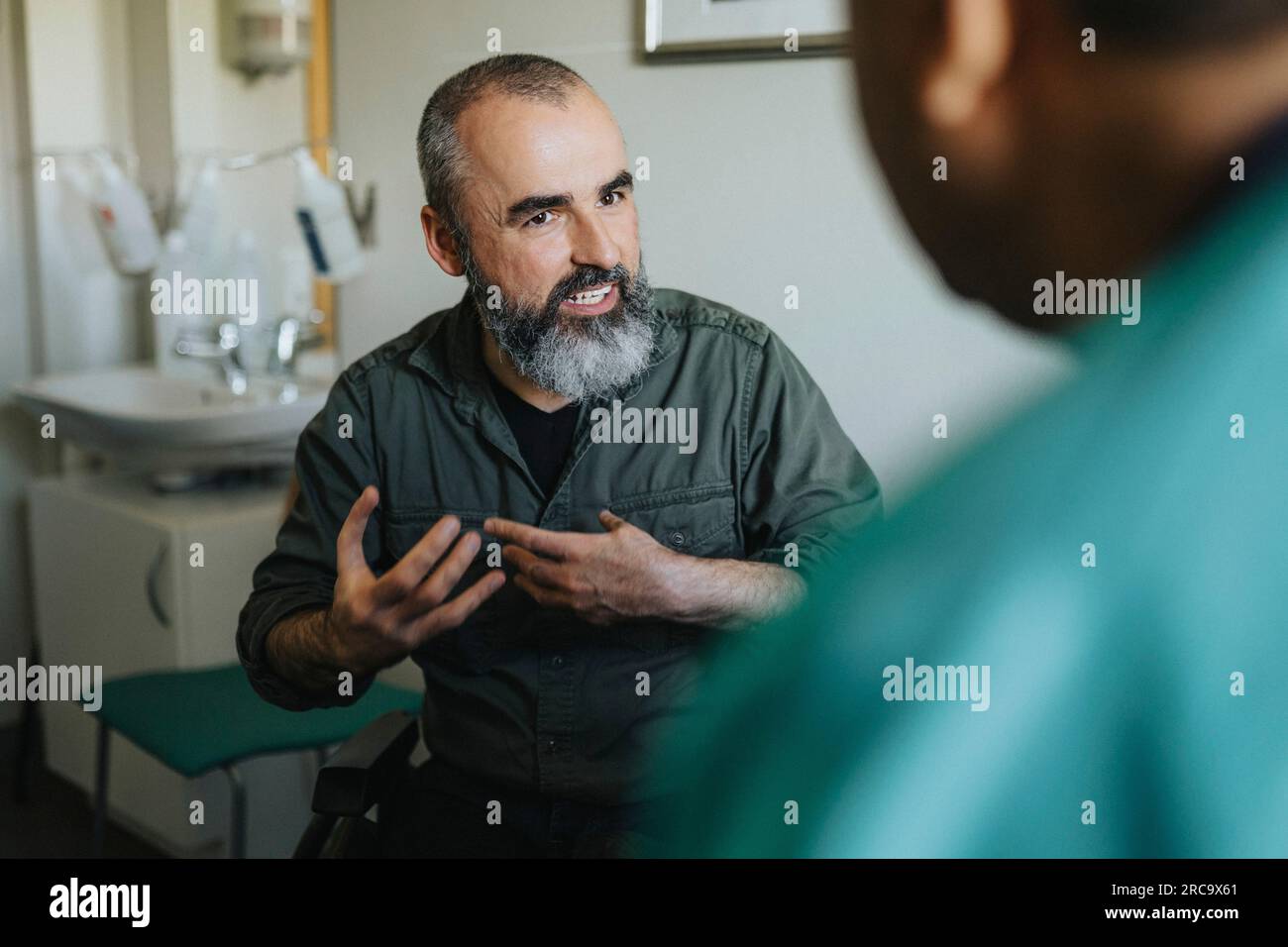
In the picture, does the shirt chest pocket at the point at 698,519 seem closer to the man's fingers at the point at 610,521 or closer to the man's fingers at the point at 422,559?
the man's fingers at the point at 610,521

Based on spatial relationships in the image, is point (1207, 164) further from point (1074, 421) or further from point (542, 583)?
point (542, 583)

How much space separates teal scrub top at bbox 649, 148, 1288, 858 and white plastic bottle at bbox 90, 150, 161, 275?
32.2 inches

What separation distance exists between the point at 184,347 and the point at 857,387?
799mm

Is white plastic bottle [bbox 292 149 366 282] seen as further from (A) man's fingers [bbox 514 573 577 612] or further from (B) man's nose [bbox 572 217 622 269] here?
(A) man's fingers [bbox 514 573 577 612]

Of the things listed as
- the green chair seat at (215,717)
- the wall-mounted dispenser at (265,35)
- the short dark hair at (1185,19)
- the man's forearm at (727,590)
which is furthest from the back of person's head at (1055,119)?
the green chair seat at (215,717)

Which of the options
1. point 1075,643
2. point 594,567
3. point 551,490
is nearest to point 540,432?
point 551,490

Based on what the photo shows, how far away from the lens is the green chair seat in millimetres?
1406

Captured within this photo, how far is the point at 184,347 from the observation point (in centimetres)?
148

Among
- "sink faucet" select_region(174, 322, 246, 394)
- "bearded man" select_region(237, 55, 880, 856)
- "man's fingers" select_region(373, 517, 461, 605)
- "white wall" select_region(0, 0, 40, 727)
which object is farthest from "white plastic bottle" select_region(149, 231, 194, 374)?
"man's fingers" select_region(373, 517, 461, 605)

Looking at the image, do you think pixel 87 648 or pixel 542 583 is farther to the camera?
pixel 87 648

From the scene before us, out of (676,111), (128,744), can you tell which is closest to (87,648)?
(128,744)

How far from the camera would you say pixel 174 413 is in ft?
4.87

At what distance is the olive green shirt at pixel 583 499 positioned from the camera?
126 centimetres

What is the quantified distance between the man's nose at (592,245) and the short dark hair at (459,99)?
0.40ft
